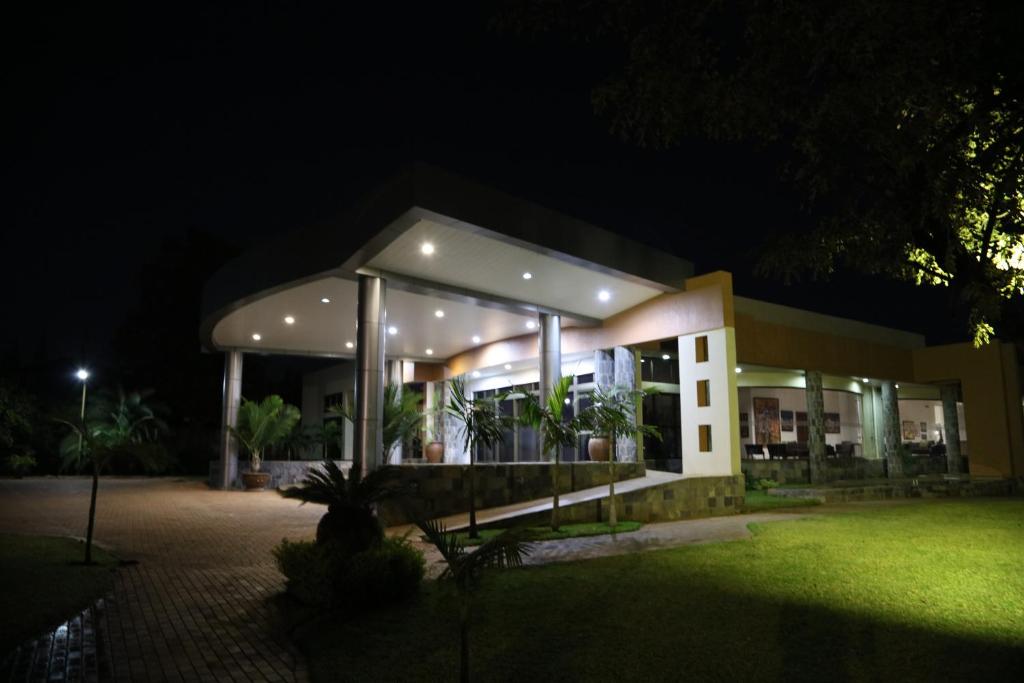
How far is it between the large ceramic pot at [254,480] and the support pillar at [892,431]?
69.7 ft

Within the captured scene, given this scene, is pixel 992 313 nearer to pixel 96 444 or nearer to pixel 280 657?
pixel 280 657

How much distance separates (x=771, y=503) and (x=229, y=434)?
1693 centimetres

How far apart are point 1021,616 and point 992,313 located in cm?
253

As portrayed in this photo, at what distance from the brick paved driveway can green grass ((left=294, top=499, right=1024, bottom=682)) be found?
557 millimetres

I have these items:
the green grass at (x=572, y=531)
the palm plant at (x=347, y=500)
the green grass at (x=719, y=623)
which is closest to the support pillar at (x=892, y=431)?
the green grass at (x=572, y=531)

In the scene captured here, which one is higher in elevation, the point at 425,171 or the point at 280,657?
the point at 425,171

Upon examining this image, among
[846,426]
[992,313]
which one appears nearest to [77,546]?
[992,313]

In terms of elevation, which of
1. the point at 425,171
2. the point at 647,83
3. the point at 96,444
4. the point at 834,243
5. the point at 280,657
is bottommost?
the point at 280,657

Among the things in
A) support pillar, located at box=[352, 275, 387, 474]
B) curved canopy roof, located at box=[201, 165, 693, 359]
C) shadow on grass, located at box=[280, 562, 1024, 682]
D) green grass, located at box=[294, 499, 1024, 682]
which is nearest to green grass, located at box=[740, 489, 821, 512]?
curved canopy roof, located at box=[201, 165, 693, 359]

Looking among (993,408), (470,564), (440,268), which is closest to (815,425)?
(993,408)

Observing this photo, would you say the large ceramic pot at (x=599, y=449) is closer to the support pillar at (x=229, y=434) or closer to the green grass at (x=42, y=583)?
the green grass at (x=42, y=583)

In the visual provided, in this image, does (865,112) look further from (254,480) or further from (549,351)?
(254,480)

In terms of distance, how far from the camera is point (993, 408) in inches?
888

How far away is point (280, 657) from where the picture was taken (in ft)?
17.1
